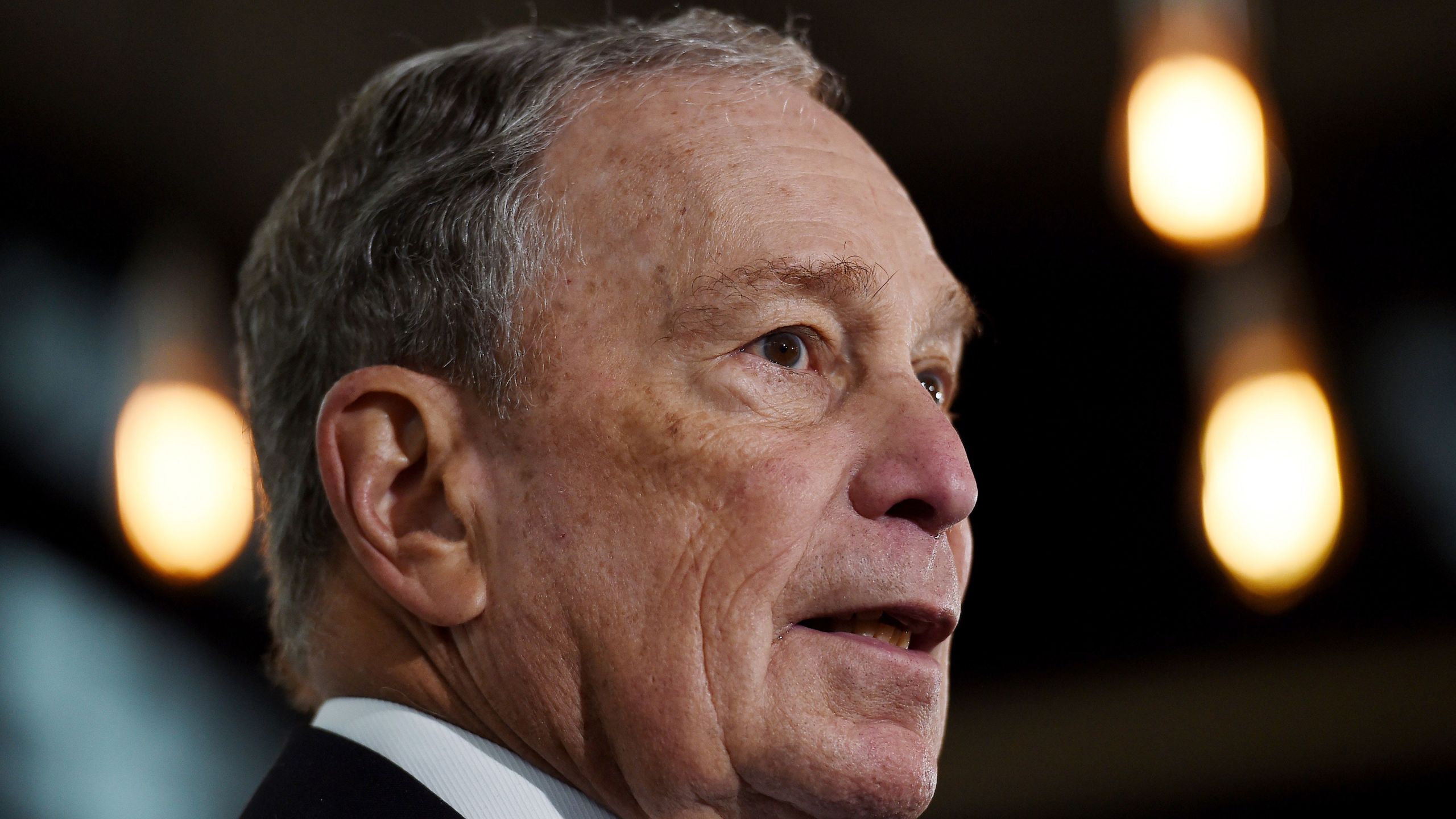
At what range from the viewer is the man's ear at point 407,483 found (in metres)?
1.55

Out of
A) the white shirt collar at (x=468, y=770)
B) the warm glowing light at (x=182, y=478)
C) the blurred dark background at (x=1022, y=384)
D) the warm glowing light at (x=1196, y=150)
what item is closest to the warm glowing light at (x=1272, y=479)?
the blurred dark background at (x=1022, y=384)

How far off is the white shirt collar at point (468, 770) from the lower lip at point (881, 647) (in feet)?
1.11

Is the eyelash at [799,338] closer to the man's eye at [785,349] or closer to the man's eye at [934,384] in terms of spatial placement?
the man's eye at [785,349]

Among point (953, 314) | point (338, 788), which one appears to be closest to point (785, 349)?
point (953, 314)

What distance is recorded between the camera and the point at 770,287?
61.9 inches

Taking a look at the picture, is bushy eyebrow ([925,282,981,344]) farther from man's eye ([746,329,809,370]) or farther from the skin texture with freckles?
man's eye ([746,329,809,370])

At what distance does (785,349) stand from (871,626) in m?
0.35

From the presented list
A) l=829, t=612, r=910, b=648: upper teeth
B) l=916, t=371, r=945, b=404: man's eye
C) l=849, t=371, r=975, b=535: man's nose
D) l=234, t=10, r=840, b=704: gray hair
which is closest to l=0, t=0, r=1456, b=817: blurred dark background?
l=234, t=10, r=840, b=704: gray hair

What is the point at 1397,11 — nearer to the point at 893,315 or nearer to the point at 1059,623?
the point at 1059,623

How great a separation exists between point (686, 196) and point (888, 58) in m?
4.09

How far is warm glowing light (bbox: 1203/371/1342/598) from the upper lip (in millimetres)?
4505

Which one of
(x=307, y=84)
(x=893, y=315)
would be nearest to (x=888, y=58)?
(x=307, y=84)

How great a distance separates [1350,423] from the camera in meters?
7.24

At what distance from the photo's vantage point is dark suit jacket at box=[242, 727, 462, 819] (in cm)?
145
